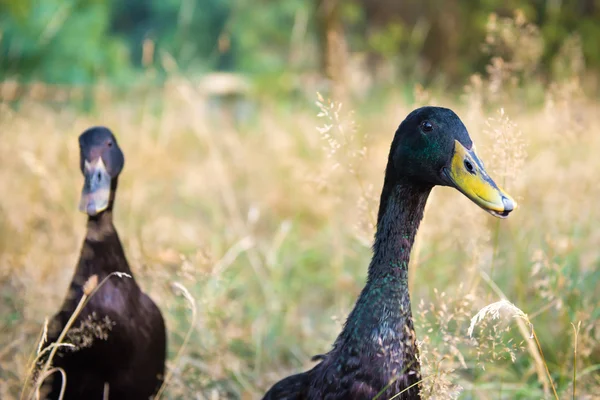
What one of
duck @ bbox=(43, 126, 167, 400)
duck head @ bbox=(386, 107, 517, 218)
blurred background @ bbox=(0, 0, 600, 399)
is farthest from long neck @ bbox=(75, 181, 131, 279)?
duck head @ bbox=(386, 107, 517, 218)

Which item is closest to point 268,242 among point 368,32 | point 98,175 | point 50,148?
point 50,148

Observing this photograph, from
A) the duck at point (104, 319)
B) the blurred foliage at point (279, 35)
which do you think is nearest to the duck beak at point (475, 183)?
the duck at point (104, 319)

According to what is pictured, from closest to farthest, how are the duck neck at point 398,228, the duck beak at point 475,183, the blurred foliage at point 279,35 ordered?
the duck beak at point 475,183, the duck neck at point 398,228, the blurred foliage at point 279,35

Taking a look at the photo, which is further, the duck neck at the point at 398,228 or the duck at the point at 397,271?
the duck neck at the point at 398,228

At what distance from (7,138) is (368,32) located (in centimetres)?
733

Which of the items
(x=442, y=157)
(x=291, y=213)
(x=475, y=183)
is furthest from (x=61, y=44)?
(x=475, y=183)

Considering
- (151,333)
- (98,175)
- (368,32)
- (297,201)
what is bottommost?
(151,333)

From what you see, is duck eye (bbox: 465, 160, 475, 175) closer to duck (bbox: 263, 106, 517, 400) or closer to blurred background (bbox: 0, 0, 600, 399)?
duck (bbox: 263, 106, 517, 400)

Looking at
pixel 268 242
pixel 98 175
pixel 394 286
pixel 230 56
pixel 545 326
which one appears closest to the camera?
pixel 394 286

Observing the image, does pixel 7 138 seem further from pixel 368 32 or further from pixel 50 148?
pixel 368 32

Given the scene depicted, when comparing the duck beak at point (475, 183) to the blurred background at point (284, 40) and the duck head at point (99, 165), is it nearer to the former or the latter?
the duck head at point (99, 165)

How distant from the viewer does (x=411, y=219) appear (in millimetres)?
1747

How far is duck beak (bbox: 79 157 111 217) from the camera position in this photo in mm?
2074

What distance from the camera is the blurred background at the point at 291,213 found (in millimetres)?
2275
